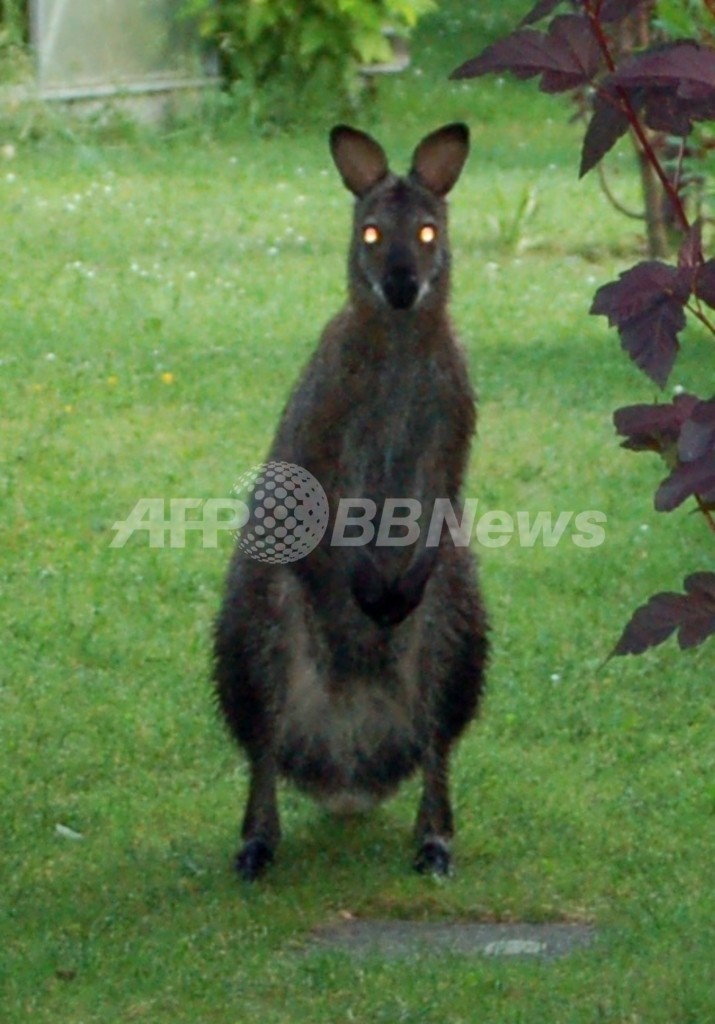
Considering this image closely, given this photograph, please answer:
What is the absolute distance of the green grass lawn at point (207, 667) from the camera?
15.6 feet

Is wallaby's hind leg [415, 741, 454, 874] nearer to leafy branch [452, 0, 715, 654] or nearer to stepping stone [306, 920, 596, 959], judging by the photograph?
stepping stone [306, 920, 596, 959]

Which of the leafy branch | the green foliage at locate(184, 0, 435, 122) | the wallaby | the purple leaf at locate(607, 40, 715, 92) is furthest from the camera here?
the green foliage at locate(184, 0, 435, 122)

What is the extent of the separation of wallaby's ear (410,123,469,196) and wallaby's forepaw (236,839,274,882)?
72.2 inches

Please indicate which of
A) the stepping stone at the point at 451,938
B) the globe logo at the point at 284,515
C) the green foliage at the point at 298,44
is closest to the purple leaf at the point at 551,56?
the globe logo at the point at 284,515

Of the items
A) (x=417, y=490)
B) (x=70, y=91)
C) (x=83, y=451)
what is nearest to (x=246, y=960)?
(x=417, y=490)

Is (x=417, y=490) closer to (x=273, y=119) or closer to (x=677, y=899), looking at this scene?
(x=677, y=899)

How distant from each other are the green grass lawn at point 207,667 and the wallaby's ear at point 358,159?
72.7 inches

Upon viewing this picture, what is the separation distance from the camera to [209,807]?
233 inches

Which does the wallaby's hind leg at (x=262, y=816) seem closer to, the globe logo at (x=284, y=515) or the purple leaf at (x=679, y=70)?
the globe logo at (x=284, y=515)

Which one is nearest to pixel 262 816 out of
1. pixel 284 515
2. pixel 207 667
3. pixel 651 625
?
pixel 284 515

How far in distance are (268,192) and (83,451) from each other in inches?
220

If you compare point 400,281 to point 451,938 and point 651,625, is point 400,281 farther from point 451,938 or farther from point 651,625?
point 651,625

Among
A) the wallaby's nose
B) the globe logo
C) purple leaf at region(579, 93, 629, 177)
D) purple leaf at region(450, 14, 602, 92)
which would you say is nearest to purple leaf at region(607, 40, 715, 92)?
purple leaf at region(450, 14, 602, 92)

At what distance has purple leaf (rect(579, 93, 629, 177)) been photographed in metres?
3.29
